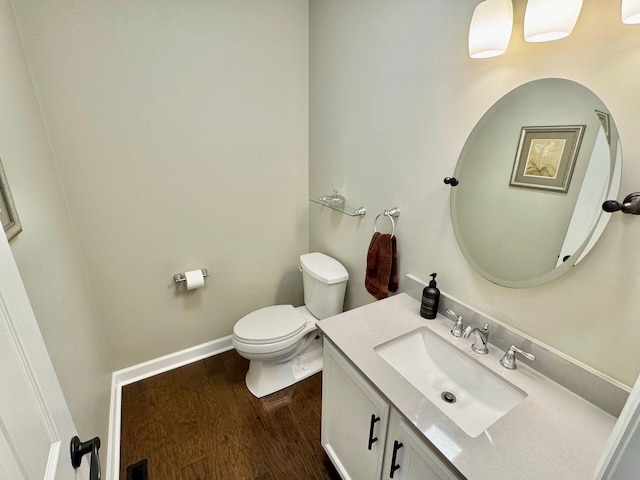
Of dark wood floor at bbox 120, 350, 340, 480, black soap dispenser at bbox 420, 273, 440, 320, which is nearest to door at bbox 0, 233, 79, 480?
dark wood floor at bbox 120, 350, 340, 480

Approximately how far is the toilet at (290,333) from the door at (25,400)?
117cm

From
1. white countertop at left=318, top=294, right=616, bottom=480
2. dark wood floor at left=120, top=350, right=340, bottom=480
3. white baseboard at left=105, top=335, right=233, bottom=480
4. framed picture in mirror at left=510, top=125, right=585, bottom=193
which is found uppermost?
framed picture in mirror at left=510, top=125, right=585, bottom=193

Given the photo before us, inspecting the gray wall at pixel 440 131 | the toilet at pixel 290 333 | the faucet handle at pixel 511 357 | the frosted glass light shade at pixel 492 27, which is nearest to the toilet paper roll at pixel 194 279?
the toilet at pixel 290 333

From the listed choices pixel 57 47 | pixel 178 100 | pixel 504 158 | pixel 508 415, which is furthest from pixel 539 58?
pixel 57 47

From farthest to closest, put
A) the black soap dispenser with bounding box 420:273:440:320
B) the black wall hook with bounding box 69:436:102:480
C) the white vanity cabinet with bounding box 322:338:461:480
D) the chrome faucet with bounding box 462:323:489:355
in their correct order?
the black soap dispenser with bounding box 420:273:440:320 < the chrome faucet with bounding box 462:323:489:355 < the white vanity cabinet with bounding box 322:338:461:480 < the black wall hook with bounding box 69:436:102:480

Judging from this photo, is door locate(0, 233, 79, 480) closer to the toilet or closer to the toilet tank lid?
the toilet

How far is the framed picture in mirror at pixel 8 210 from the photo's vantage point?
773 millimetres

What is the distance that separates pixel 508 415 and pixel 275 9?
7.44ft

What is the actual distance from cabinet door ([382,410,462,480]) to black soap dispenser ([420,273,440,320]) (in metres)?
0.49

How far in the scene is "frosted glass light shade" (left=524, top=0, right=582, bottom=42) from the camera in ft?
2.52

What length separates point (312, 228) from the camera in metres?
2.33

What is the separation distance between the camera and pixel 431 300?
4.20 feet

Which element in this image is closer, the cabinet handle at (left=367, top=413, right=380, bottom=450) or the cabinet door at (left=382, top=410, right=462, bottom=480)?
the cabinet door at (left=382, top=410, right=462, bottom=480)

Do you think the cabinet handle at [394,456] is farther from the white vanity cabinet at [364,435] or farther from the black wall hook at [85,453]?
the black wall hook at [85,453]
